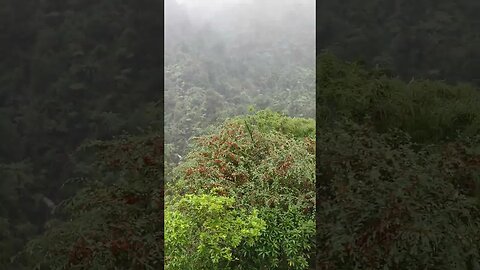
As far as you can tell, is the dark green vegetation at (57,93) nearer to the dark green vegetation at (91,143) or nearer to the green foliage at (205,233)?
the dark green vegetation at (91,143)

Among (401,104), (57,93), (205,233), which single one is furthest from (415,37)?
(57,93)

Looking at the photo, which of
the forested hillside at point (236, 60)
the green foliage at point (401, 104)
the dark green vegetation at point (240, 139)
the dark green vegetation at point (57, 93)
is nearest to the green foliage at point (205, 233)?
the dark green vegetation at point (240, 139)

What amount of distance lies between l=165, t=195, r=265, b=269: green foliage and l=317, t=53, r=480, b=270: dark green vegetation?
1.09 ft

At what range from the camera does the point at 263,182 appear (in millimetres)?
3014

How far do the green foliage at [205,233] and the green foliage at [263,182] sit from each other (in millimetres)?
33

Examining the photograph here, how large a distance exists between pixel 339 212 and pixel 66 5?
5.23ft

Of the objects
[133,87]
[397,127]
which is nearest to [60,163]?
[133,87]

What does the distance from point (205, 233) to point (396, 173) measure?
82cm

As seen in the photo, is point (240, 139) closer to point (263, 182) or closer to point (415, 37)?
point (263, 182)

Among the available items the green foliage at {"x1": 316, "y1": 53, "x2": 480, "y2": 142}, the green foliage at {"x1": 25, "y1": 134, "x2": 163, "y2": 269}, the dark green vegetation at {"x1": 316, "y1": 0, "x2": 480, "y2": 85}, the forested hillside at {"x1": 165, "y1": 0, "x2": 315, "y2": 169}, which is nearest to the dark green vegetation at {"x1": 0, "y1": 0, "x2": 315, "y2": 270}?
the green foliage at {"x1": 25, "y1": 134, "x2": 163, "y2": 269}

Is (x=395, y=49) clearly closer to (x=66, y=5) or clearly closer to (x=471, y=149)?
(x=471, y=149)

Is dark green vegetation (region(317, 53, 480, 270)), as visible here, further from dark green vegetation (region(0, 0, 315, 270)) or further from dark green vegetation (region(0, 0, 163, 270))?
dark green vegetation (region(0, 0, 163, 270))

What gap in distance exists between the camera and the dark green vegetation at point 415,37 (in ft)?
9.96

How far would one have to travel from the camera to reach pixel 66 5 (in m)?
3.20
